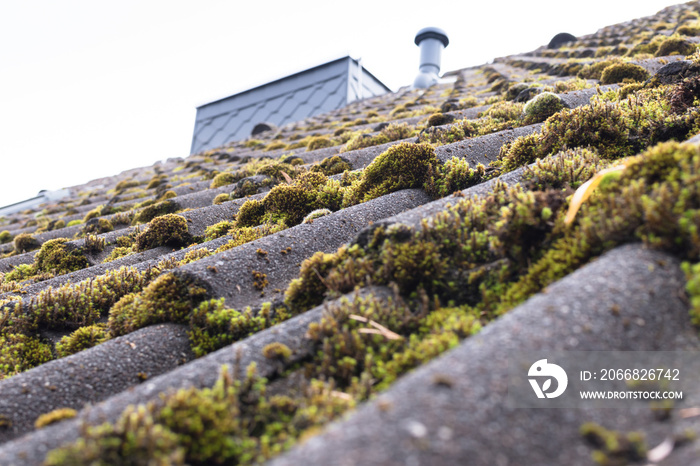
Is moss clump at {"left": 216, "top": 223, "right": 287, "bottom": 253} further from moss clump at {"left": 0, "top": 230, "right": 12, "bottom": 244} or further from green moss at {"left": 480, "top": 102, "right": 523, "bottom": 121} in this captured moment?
moss clump at {"left": 0, "top": 230, "right": 12, "bottom": 244}

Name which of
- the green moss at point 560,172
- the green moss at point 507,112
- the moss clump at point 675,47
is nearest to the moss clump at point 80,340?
the green moss at point 560,172

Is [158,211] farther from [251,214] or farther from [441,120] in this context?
[441,120]

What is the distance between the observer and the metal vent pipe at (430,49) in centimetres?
2214

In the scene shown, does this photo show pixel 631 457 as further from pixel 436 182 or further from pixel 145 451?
pixel 436 182

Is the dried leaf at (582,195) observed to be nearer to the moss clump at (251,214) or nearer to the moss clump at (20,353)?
the moss clump at (251,214)

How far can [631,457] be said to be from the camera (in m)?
1.49

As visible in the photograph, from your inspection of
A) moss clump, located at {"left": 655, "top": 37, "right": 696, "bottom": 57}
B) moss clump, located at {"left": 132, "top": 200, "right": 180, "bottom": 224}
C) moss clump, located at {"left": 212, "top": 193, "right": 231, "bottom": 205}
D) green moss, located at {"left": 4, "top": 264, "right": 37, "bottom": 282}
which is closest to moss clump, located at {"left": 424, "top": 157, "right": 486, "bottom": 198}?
moss clump, located at {"left": 212, "top": 193, "right": 231, "bottom": 205}

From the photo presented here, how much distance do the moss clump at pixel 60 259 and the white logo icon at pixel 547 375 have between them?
250 inches

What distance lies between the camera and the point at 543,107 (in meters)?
6.62

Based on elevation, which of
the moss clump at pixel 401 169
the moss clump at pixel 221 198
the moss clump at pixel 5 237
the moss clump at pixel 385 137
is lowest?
the moss clump at pixel 5 237

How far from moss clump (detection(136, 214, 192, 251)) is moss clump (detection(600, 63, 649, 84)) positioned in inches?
309

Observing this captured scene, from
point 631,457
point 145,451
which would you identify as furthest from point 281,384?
point 631,457

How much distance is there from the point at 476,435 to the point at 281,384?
116cm

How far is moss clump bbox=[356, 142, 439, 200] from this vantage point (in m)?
5.03
